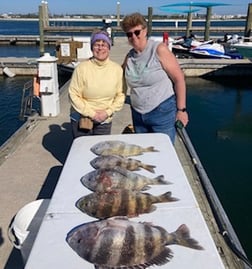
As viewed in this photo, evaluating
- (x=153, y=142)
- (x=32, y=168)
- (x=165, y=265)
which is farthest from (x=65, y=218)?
(x=32, y=168)

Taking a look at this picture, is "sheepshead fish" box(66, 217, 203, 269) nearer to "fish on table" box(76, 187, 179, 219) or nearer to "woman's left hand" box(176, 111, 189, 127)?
"fish on table" box(76, 187, 179, 219)

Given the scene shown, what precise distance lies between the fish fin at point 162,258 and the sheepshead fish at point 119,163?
74 centimetres

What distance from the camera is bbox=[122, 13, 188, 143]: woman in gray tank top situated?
263 cm

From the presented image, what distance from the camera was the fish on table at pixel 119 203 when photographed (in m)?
1.71

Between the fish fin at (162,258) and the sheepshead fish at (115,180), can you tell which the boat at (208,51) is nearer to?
the sheepshead fish at (115,180)

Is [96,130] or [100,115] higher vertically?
[100,115]

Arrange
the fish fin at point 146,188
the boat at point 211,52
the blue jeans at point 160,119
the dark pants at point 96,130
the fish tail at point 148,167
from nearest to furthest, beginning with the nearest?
the fish fin at point 146,188, the fish tail at point 148,167, the blue jeans at point 160,119, the dark pants at point 96,130, the boat at point 211,52

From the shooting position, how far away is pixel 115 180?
77.6 inches

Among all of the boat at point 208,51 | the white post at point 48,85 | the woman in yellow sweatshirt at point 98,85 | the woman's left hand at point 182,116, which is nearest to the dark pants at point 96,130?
the woman in yellow sweatshirt at point 98,85

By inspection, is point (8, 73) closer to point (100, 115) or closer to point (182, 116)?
point (100, 115)

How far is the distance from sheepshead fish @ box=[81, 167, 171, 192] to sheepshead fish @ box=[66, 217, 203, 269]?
1.18 feet

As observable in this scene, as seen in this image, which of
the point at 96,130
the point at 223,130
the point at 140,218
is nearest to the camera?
the point at 140,218

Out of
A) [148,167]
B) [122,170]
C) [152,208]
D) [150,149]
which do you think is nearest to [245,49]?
[150,149]

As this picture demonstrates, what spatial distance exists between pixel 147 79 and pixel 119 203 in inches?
48.5
